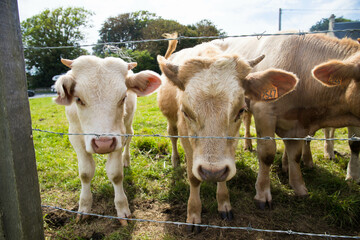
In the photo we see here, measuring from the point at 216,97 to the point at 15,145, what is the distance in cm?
155

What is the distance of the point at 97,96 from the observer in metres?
2.35

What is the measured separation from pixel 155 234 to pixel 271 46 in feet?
9.32

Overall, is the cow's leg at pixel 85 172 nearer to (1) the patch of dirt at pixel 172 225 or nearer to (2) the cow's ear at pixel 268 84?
(1) the patch of dirt at pixel 172 225

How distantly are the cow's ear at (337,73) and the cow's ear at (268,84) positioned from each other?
16.0 inches

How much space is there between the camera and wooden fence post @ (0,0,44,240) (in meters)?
1.67

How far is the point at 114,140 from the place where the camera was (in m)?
2.28

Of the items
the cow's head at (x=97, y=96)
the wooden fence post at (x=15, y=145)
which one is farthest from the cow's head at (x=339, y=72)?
the wooden fence post at (x=15, y=145)

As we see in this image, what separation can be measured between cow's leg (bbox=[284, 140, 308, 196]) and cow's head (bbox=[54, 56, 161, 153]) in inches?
93.7

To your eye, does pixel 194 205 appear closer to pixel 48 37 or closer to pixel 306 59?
pixel 306 59

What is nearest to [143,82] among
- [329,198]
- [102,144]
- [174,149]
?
[102,144]

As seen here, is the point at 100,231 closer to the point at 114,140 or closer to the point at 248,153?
the point at 114,140

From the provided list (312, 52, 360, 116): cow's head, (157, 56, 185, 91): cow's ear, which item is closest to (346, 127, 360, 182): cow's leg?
(312, 52, 360, 116): cow's head

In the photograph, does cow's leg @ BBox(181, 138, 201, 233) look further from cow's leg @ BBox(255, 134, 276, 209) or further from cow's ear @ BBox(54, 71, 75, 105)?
cow's ear @ BBox(54, 71, 75, 105)

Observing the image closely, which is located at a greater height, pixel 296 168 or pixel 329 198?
pixel 296 168
